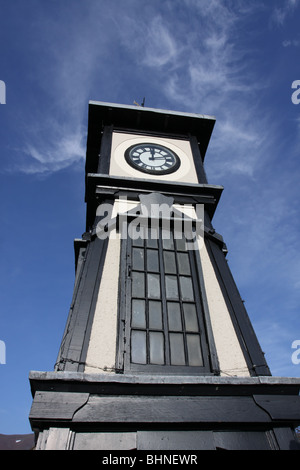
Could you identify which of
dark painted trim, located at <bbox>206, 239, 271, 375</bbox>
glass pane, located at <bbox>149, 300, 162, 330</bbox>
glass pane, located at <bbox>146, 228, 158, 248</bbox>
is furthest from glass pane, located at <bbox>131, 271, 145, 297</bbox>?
dark painted trim, located at <bbox>206, 239, 271, 375</bbox>

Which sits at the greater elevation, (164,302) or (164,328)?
(164,302)

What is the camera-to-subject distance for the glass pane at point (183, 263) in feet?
20.9

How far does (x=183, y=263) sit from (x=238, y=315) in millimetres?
1371

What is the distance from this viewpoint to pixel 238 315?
5.68 meters

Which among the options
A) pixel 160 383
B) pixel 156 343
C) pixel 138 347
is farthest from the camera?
pixel 156 343

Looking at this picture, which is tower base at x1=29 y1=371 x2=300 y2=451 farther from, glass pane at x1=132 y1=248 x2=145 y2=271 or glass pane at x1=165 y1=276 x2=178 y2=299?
glass pane at x1=132 y1=248 x2=145 y2=271

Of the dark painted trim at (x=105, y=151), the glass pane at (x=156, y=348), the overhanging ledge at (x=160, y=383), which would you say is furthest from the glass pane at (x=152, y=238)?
the overhanging ledge at (x=160, y=383)

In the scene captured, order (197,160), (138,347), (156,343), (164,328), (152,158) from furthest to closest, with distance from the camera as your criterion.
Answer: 1. (197,160)
2. (152,158)
3. (164,328)
4. (156,343)
5. (138,347)

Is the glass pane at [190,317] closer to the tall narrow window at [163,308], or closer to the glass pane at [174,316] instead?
the tall narrow window at [163,308]

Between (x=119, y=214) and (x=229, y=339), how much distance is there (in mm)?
3074

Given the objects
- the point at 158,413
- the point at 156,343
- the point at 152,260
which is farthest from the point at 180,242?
the point at 158,413

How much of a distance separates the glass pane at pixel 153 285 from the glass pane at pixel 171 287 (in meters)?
0.16

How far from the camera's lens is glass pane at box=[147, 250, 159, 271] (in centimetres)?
629

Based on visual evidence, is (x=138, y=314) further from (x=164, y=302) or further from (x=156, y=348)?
(x=156, y=348)
